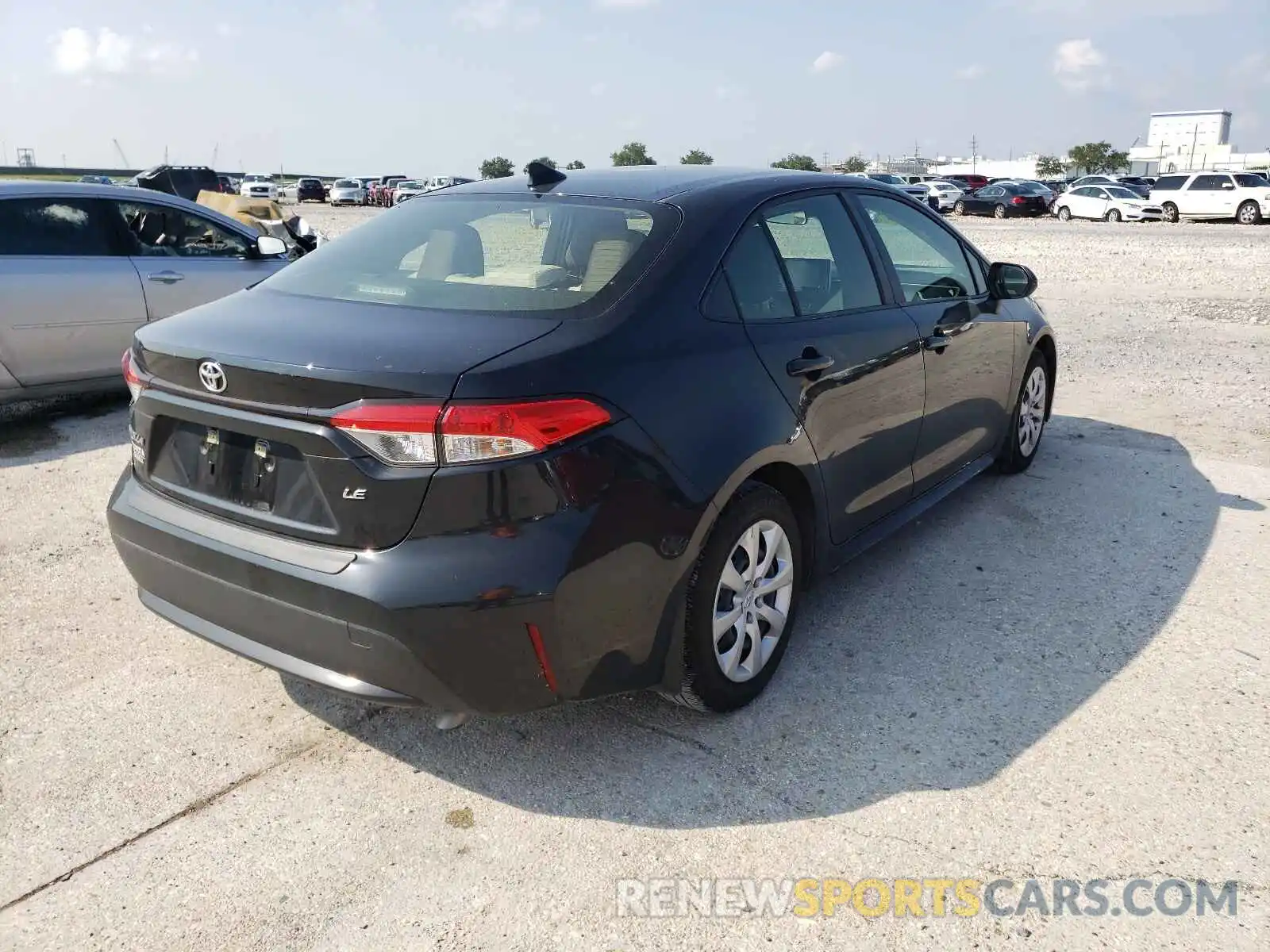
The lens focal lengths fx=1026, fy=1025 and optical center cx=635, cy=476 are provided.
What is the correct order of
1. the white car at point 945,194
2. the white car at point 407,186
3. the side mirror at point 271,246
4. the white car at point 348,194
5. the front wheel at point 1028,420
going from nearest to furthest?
the front wheel at point 1028,420
the side mirror at point 271,246
the white car at point 945,194
the white car at point 407,186
the white car at point 348,194

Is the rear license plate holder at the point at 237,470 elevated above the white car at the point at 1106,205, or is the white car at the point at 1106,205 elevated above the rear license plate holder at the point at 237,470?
the rear license plate holder at the point at 237,470

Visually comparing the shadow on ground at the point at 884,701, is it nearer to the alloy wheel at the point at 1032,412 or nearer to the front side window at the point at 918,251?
the alloy wheel at the point at 1032,412

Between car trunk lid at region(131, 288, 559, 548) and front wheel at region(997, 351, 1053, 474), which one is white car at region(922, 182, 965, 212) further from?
car trunk lid at region(131, 288, 559, 548)

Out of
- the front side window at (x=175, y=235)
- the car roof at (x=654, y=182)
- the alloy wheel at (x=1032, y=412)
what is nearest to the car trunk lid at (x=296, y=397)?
the car roof at (x=654, y=182)

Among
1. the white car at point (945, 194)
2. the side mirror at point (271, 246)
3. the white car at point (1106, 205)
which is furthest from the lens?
the white car at point (945, 194)

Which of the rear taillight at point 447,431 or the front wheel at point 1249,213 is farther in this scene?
the front wheel at point 1249,213

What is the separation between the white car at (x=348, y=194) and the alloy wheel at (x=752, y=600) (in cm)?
5939

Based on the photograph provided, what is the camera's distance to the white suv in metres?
30.3

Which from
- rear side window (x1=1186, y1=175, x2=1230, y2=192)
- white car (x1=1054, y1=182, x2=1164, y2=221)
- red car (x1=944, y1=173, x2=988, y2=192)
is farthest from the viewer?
red car (x1=944, y1=173, x2=988, y2=192)

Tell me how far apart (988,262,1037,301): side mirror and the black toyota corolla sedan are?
51.3 inches

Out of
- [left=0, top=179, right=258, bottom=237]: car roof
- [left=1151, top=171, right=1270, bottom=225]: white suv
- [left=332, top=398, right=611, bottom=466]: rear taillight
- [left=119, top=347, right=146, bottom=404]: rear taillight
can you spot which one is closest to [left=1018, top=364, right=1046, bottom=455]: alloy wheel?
[left=332, top=398, right=611, bottom=466]: rear taillight

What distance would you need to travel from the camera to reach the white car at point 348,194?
5822cm

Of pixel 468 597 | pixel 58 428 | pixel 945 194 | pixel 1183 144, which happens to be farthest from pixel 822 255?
pixel 1183 144

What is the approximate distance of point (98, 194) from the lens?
6.80 meters
